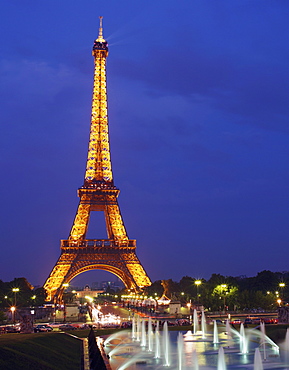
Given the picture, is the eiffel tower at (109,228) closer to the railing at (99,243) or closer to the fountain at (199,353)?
the railing at (99,243)

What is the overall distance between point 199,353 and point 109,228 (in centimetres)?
6536

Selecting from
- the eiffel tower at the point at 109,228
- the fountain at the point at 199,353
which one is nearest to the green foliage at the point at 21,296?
the eiffel tower at the point at 109,228

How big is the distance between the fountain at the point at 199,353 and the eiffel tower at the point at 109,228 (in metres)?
45.1

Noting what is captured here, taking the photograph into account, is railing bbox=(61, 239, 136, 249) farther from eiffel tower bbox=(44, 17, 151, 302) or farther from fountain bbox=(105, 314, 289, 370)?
fountain bbox=(105, 314, 289, 370)

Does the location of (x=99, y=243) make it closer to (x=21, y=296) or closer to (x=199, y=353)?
(x=21, y=296)

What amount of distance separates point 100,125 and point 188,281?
44680 millimetres

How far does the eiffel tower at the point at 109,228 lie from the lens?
3317 inches

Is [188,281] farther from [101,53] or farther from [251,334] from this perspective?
[251,334]

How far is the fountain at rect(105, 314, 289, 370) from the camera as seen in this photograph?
77.9 feet

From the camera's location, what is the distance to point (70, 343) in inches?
1237

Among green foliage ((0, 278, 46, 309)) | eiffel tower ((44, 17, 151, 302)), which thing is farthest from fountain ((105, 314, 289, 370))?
eiffel tower ((44, 17, 151, 302))


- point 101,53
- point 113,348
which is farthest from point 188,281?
point 113,348

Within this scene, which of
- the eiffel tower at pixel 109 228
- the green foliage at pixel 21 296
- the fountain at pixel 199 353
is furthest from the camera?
the eiffel tower at pixel 109 228

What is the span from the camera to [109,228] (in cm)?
9319
